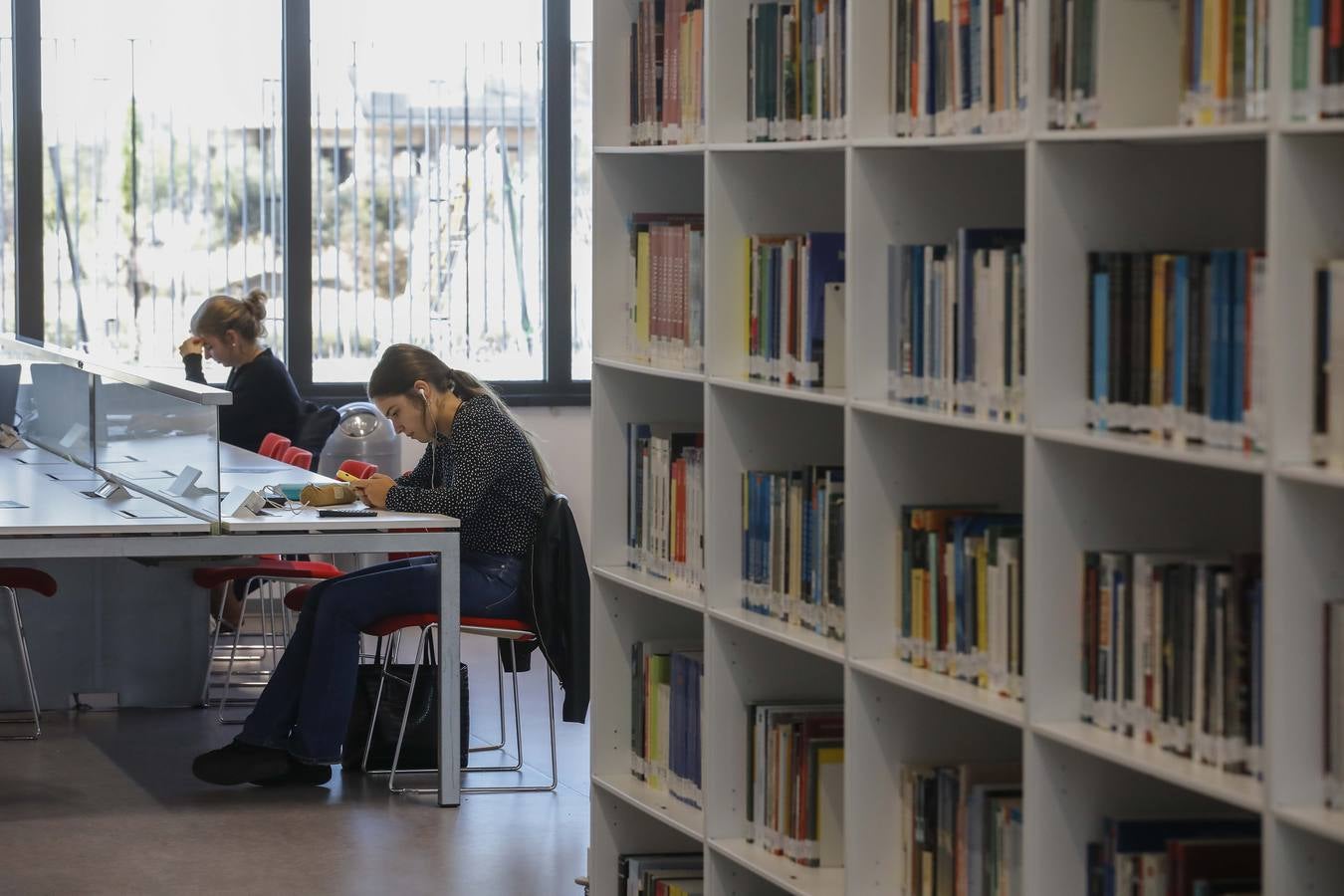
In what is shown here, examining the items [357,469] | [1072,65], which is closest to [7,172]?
[357,469]

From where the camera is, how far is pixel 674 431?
363 centimetres

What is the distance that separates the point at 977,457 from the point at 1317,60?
98 centimetres

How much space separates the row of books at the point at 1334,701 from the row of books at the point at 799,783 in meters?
1.15

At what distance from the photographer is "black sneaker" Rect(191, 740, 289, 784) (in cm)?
513

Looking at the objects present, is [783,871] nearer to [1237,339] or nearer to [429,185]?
[1237,339]

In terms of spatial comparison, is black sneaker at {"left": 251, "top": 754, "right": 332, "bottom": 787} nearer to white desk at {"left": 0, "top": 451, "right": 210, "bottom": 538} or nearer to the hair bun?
white desk at {"left": 0, "top": 451, "right": 210, "bottom": 538}

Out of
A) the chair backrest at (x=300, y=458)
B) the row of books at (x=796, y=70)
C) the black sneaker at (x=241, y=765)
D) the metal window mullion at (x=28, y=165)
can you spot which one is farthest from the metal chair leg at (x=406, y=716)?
the metal window mullion at (x=28, y=165)

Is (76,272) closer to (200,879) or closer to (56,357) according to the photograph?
(56,357)

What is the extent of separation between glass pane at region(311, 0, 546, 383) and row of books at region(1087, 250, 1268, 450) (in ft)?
21.4

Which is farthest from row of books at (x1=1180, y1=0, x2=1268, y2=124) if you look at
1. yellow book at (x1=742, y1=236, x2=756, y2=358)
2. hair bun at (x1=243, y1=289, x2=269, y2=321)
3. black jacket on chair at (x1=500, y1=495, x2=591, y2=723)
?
hair bun at (x1=243, y1=289, x2=269, y2=321)

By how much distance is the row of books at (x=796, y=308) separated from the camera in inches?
117

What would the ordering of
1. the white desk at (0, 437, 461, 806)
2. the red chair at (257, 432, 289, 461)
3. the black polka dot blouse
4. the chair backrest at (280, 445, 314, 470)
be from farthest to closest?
the red chair at (257, 432, 289, 461), the chair backrest at (280, 445, 314, 470), the black polka dot blouse, the white desk at (0, 437, 461, 806)

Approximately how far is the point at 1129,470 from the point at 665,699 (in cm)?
142

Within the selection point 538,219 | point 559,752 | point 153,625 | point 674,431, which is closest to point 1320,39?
point 674,431
